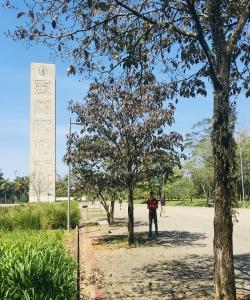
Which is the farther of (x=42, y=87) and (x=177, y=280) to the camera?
(x=42, y=87)

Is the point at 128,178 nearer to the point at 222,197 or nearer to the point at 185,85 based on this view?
the point at 185,85

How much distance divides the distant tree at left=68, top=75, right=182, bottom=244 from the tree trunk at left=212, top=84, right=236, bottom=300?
929 centimetres

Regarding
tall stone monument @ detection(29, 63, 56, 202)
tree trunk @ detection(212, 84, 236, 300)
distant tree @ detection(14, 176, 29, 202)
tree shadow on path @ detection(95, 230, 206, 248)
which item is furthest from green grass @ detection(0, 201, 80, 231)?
distant tree @ detection(14, 176, 29, 202)

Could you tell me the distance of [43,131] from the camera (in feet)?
303

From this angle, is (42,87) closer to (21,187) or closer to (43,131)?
(43,131)

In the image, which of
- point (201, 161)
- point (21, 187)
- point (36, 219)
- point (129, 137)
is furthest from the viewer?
point (21, 187)

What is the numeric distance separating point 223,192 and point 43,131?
283ft

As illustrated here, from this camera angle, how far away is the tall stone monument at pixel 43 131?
91438 millimetres

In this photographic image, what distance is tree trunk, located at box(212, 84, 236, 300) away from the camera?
7777 mm

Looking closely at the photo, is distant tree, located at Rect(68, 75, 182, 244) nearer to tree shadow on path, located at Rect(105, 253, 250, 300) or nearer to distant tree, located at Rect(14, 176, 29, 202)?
Answer: tree shadow on path, located at Rect(105, 253, 250, 300)

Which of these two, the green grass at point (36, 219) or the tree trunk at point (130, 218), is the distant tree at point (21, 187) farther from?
the tree trunk at point (130, 218)

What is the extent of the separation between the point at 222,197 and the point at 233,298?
1491mm

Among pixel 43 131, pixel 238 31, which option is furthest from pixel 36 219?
pixel 43 131

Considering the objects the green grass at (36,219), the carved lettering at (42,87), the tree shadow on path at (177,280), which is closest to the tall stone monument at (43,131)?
the carved lettering at (42,87)
